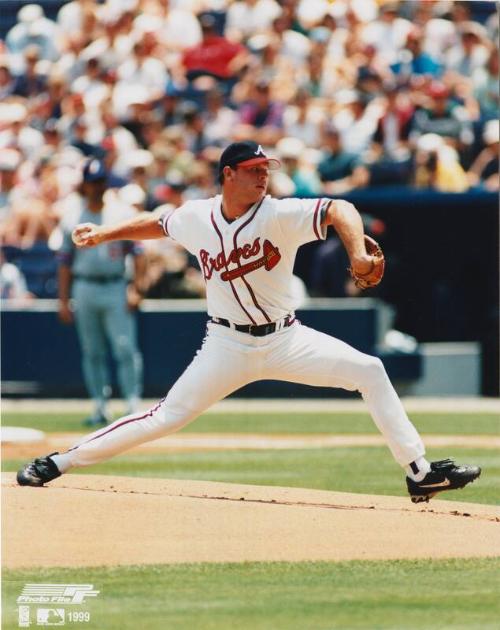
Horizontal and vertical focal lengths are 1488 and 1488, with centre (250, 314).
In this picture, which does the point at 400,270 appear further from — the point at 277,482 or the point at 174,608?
the point at 174,608

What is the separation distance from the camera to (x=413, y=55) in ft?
54.0

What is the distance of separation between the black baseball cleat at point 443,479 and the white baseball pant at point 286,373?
11cm

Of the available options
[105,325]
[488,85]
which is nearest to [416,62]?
[488,85]

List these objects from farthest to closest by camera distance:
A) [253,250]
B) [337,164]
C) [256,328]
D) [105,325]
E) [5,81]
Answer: [5,81] → [337,164] → [105,325] → [256,328] → [253,250]

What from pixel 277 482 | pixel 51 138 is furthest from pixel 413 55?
pixel 277 482

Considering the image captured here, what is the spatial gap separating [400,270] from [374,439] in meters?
4.73

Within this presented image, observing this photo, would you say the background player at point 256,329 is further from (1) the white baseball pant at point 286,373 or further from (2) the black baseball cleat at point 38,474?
(2) the black baseball cleat at point 38,474

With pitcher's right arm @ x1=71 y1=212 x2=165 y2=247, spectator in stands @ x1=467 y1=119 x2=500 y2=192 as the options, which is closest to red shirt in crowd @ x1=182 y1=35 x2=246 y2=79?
spectator in stands @ x1=467 y1=119 x2=500 y2=192

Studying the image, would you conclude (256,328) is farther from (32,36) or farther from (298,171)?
(32,36)

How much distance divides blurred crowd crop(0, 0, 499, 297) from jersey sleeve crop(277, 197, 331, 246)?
7.49 metres

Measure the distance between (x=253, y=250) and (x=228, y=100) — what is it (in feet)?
35.6

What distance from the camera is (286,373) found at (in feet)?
22.1

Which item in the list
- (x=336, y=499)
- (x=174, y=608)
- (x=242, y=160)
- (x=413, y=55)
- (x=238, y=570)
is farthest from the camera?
(x=413, y=55)
